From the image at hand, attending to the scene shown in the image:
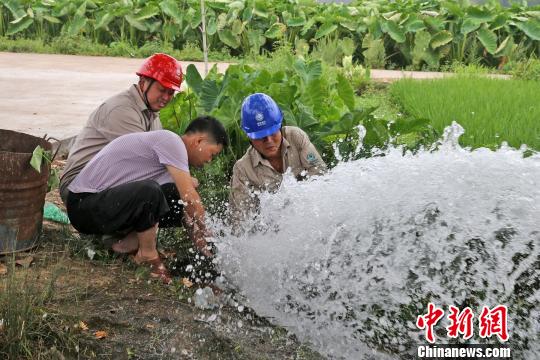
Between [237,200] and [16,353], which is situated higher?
[237,200]

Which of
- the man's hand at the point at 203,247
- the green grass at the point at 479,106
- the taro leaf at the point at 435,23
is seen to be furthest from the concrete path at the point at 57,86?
the man's hand at the point at 203,247

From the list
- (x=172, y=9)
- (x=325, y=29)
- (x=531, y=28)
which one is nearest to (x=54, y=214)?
(x=325, y=29)

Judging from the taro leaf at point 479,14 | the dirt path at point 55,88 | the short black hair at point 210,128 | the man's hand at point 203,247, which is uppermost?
the taro leaf at point 479,14

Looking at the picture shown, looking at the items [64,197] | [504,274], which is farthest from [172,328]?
[504,274]

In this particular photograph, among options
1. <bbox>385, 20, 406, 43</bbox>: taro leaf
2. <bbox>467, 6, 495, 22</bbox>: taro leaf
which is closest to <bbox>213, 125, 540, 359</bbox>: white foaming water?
<bbox>385, 20, 406, 43</bbox>: taro leaf

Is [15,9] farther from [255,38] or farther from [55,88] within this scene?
[55,88]

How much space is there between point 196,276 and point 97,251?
51cm

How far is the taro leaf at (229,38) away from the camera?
12.6 meters

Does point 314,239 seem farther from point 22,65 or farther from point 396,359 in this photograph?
point 22,65

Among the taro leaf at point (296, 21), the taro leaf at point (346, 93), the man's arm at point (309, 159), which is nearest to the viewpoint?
the man's arm at point (309, 159)

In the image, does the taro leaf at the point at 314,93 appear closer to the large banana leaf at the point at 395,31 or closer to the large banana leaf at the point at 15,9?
the large banana leaf at the point at 395,31

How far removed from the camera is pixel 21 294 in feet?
8.80

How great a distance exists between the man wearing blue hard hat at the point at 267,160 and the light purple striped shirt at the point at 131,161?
1.15 ft

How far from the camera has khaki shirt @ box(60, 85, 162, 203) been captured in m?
3.70
